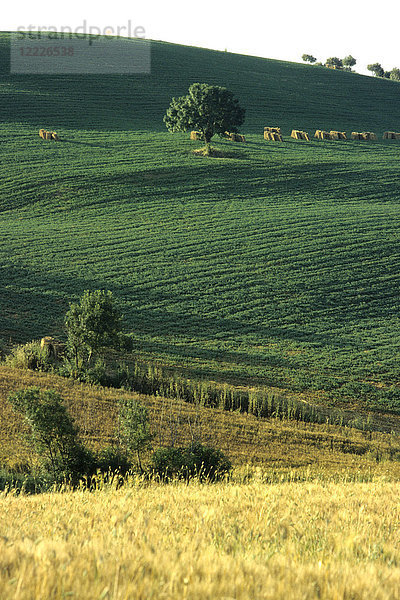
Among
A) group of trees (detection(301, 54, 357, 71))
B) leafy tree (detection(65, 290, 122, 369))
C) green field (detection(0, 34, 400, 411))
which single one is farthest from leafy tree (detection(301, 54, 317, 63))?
leafy tree (detection(65, 290, 122, 369))

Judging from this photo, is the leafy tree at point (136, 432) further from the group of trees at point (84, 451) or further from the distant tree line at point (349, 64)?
the distant tree line at point (349, 64)

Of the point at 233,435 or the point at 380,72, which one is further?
the point at 380,72

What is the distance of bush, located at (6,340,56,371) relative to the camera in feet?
88.8

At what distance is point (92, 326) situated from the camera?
2698 cm

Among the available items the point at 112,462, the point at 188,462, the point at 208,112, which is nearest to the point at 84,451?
the point at 112,462

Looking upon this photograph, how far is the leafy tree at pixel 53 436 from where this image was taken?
50.4 feet

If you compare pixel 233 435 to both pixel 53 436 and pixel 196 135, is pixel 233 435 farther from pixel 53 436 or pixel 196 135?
pixel 196 135

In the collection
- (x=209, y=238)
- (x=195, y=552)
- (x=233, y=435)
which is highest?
(x=195, y=552)

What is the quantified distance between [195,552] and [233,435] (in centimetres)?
1622

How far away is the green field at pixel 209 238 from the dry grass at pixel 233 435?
241 inches

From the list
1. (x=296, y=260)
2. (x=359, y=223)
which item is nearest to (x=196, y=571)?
(x=296, y=260)

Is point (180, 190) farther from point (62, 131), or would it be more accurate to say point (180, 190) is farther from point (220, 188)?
point (62, 131)

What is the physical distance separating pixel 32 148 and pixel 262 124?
4086 centimetres

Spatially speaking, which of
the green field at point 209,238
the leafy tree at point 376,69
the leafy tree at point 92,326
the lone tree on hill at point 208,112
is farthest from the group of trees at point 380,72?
the leafy tree at point 92,326
